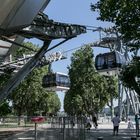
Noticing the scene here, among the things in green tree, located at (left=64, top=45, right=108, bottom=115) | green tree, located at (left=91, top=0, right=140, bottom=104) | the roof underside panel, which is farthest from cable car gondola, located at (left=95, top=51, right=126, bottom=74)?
green tree, located at (left=64, top=45, right=108, bottom=115)

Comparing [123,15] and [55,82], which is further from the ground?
[55,82]

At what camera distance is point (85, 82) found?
307 ft

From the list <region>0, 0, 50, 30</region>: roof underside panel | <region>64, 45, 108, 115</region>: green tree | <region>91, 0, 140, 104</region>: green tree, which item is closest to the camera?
<region>0, 0, 50, 30</region>: roof underside panel

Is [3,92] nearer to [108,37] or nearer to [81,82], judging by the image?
[108,37]

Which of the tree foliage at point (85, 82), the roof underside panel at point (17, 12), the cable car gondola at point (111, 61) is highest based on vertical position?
the tree foliage at point (85, 82)

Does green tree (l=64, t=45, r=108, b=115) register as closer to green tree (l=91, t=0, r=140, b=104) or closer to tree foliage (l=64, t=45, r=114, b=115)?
tree foliage (l=64, t=45, r=114, b=115)

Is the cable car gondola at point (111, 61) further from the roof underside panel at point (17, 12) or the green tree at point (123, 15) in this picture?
the roof underside panel at point (17, 12)

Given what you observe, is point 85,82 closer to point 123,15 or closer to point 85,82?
point 85,82

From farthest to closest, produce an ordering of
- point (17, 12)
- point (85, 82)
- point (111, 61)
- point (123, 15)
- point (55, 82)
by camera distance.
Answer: point (85, 82)
point (55, 82)
point (111, 61)
point (123, 15)
point (17, 12)

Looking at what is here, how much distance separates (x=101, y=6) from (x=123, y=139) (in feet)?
39.0

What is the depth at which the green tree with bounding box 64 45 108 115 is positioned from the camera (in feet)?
303

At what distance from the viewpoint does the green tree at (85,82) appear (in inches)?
3634

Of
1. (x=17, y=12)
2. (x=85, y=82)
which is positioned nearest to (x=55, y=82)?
(x=85, y=82)

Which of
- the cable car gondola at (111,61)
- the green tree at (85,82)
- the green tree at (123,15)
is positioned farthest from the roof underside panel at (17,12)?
the green tree at (85,82)
